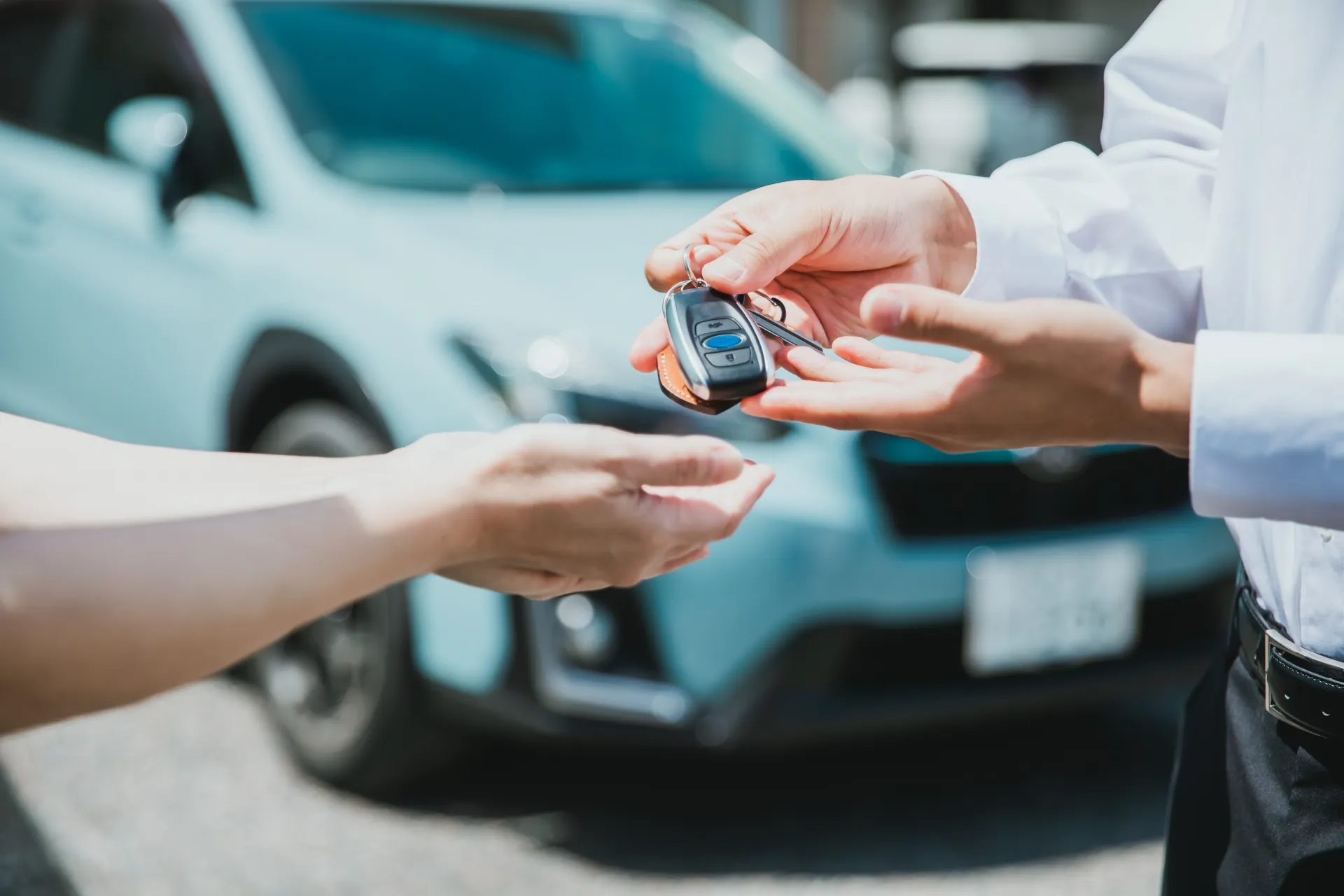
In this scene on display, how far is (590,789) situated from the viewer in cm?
301

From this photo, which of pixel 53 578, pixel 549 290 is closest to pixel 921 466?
pixel 549 290

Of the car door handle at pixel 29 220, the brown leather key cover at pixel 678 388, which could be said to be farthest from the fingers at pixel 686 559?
the car door handle at pixel 29 220

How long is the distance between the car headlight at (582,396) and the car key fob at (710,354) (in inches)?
42.4

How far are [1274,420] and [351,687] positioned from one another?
2175mm

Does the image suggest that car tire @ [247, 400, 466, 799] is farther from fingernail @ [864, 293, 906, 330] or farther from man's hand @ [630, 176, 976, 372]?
fingernail @ [864, 293, 906, 330]

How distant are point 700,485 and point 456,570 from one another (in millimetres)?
259

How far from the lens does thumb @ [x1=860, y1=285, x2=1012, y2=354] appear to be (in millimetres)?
1040

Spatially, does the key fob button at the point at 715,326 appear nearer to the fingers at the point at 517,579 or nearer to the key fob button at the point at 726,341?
the key fob button at the point at 726,341

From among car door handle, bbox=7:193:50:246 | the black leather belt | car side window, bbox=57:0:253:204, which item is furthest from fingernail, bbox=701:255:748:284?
car door handle, bbox=7:193:50:246

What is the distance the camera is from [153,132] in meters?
3.21

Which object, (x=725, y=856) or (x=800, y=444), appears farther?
(x=725, y=856)

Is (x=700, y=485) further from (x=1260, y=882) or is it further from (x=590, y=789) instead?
(x=590, y=789)

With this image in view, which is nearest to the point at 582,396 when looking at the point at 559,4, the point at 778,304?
the point at 778,304

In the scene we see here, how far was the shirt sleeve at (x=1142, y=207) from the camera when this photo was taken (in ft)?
4.41
